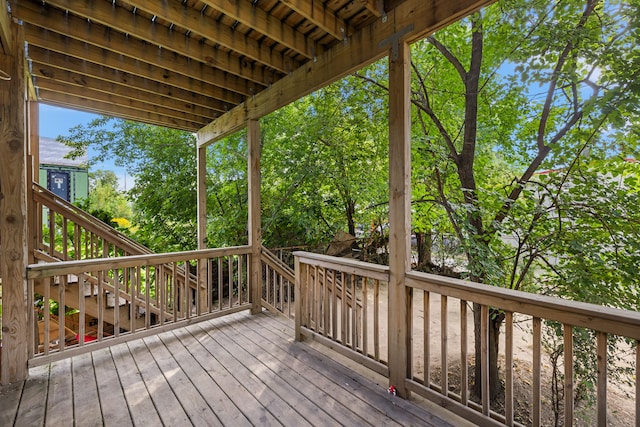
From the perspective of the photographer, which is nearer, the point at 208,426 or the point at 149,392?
the point at 208,426

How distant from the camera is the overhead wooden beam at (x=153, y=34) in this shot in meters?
2.27

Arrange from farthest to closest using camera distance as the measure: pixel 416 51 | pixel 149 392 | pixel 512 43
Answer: pixel 416 51, pixel 512 43, pixel 149 392

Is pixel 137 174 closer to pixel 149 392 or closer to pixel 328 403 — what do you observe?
pixel 149 392

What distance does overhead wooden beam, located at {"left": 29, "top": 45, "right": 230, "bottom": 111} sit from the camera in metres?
2.91

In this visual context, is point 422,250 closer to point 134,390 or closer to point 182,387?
point 182,387

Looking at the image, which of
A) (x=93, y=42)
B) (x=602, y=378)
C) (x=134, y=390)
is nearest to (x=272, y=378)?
(x=134, y=390)

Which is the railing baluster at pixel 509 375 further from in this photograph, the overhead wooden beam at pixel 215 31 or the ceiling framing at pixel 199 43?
the overhead wooden beam at pixel 215 31

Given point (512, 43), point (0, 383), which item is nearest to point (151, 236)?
point (0, 383)

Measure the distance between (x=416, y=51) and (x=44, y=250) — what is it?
578 centimetres

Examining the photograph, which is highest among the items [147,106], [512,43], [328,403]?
[512,43]

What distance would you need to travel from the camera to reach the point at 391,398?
2086 millimetres

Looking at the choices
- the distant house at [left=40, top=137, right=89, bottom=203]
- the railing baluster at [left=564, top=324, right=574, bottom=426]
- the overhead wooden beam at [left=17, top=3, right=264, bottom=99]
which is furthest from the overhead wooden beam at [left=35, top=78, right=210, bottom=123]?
the distant house at [left=40, top=137, right=89, bottom=203]

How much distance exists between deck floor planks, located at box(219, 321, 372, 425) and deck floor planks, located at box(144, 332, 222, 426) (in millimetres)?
575

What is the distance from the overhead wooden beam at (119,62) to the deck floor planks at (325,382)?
9.43ft
